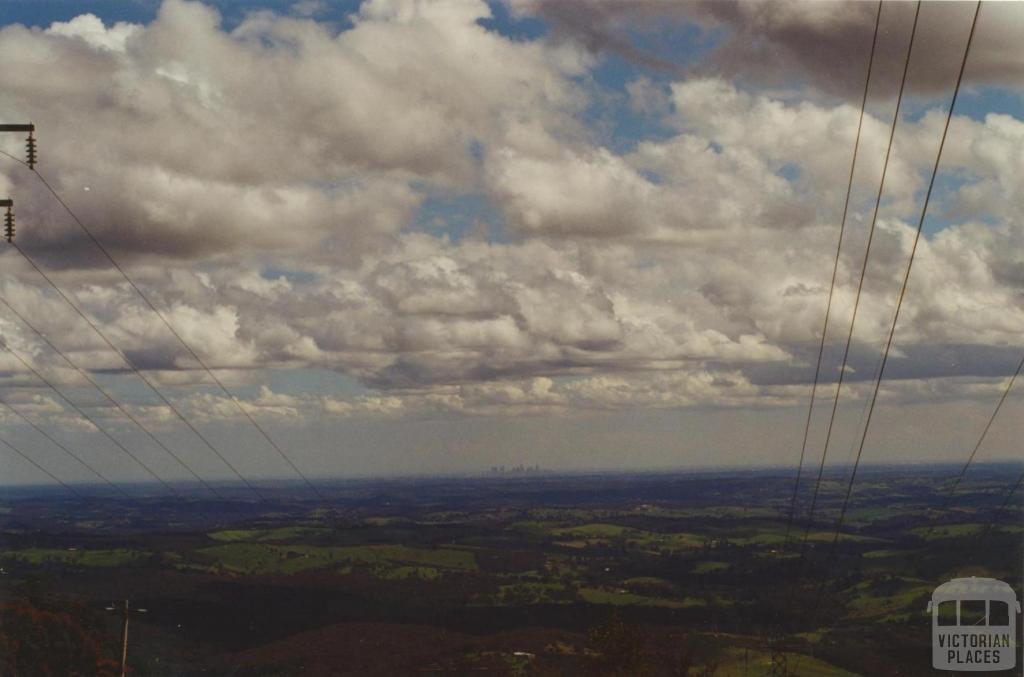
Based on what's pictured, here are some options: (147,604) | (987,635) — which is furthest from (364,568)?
(987,635)

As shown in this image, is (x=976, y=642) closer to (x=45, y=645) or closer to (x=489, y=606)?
(x=45, y=645)

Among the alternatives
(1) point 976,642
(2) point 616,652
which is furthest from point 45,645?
(1) point 976,642

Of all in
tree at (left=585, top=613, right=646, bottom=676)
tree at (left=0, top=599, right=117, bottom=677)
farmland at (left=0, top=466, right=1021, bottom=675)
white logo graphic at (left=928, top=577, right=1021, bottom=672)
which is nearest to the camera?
Answer: white logo graphic at (left=928, top=577, right=1021, bottom=672)

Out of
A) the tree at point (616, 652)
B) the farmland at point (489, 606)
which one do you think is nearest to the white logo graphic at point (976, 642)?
the tree at point (616, 652)

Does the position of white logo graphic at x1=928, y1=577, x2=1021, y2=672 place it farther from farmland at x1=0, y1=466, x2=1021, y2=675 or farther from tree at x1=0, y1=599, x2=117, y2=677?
tree at x1=0, y1=599, x2=117, y2=677

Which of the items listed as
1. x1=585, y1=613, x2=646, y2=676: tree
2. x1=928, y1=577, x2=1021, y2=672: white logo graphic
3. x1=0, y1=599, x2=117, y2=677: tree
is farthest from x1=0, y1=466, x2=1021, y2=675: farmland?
x1=928, y1=577, x2=1021, y2=672: white logo graphic

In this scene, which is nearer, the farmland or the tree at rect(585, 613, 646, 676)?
the tree at rect(585, 613, 646, 676)

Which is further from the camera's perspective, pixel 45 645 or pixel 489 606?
pixel 489 606

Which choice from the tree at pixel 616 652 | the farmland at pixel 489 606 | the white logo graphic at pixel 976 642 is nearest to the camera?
the white logo graphic at pixel 976 642

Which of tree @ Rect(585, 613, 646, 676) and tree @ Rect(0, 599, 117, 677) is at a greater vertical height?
tree @ Rect(0, 599, 117, 677)

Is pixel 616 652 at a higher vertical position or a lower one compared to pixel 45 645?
lower

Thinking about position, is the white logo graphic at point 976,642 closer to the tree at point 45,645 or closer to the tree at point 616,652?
the tree at point 616,652
